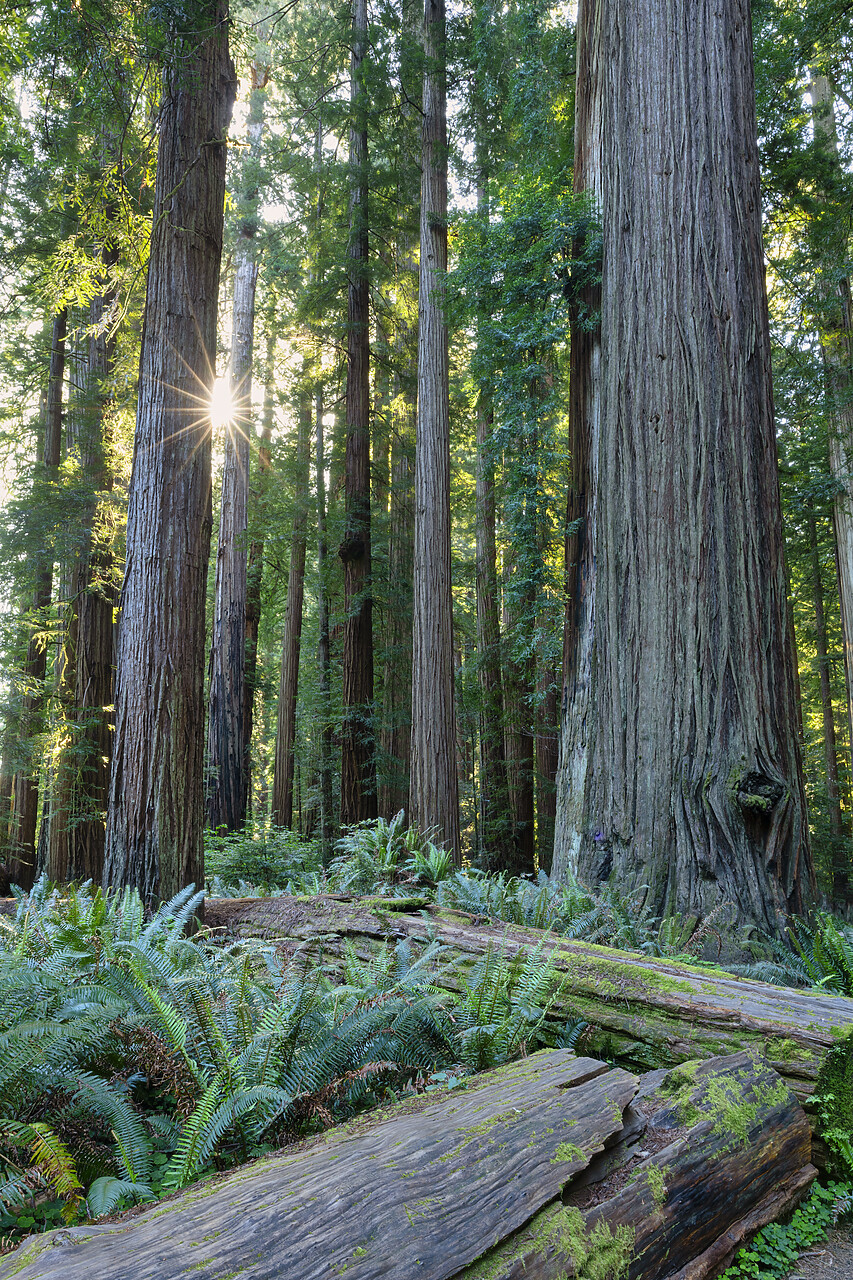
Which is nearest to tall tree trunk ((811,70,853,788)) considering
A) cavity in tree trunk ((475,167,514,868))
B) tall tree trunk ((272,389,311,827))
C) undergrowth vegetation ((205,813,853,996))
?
cavity in tree trunk ((475,167,514,868))

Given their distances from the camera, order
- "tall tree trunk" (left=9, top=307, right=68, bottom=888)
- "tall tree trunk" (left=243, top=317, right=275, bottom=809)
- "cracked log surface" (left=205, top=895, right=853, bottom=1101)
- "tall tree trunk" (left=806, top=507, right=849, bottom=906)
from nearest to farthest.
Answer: "cracked log surface" (left=205, top=895, right=853, bottom=1101)
"tall tree trunk" (left=9, top=307, right=68, bottom=888)
"tall tree trunk" (left=806, top=507, right=849, bottom=906)
"tall tree trunk" (left=243, top=317, right=275, bottom=809)

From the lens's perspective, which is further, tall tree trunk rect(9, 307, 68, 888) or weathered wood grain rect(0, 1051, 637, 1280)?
tall tree trunk rect(9, 307, 68, 888)

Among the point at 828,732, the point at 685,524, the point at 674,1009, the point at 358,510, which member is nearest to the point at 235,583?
the point at 358,510

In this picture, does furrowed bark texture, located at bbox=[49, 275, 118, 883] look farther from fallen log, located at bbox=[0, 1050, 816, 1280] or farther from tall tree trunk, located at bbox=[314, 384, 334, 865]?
fallen log, located at bbox=[0, 1050, 816, 1280]

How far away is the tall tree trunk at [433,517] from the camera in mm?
9328

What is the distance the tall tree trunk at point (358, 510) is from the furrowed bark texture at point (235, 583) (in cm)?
217

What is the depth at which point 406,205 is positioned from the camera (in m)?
13.0

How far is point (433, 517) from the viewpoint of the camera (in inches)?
393

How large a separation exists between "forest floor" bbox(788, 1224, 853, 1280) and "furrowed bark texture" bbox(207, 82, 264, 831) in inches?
444

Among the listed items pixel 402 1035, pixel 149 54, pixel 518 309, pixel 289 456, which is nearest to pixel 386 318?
pixel 289 456

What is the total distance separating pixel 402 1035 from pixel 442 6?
14.2 meters

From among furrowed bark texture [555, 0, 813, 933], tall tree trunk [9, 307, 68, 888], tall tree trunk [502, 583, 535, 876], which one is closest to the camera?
furrowed bark texture [555, 0, 813, 933]

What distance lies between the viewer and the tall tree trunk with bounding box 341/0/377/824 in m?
12.0

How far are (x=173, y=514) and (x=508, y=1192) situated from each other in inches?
172
